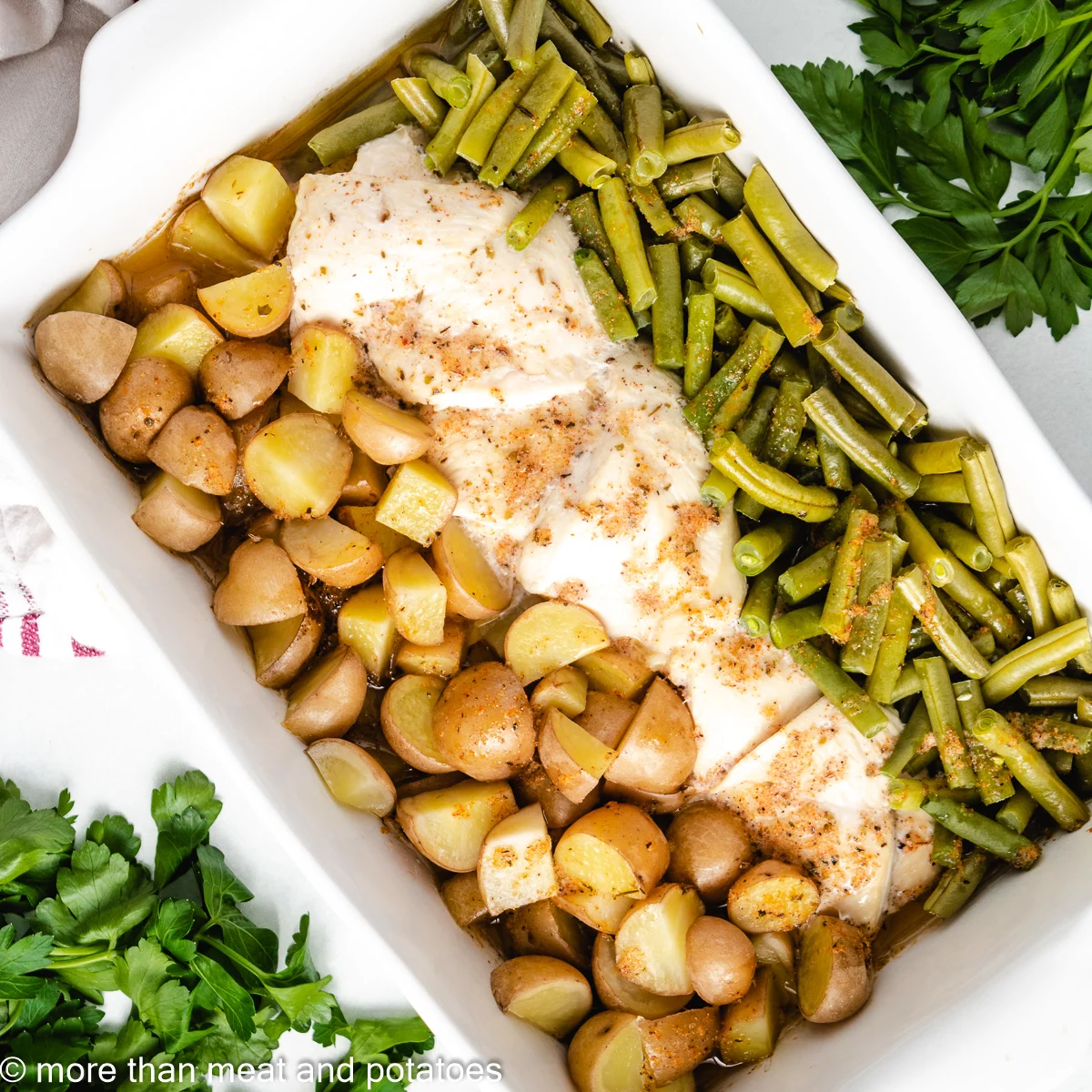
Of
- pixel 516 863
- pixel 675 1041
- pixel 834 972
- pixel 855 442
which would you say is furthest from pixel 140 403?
pixel 834 972

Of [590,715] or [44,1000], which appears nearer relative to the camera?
[590,715]

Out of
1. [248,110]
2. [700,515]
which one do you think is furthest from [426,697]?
[248,110]

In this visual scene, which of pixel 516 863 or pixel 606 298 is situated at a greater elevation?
pixel 606 298

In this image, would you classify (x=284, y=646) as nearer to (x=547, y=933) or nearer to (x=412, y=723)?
(x=412, y=723)

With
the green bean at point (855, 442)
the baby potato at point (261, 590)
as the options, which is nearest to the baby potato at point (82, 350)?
the baby potato at point (261, 590)

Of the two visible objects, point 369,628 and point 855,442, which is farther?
point 369,628

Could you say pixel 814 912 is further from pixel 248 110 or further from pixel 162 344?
pixel 248 110
